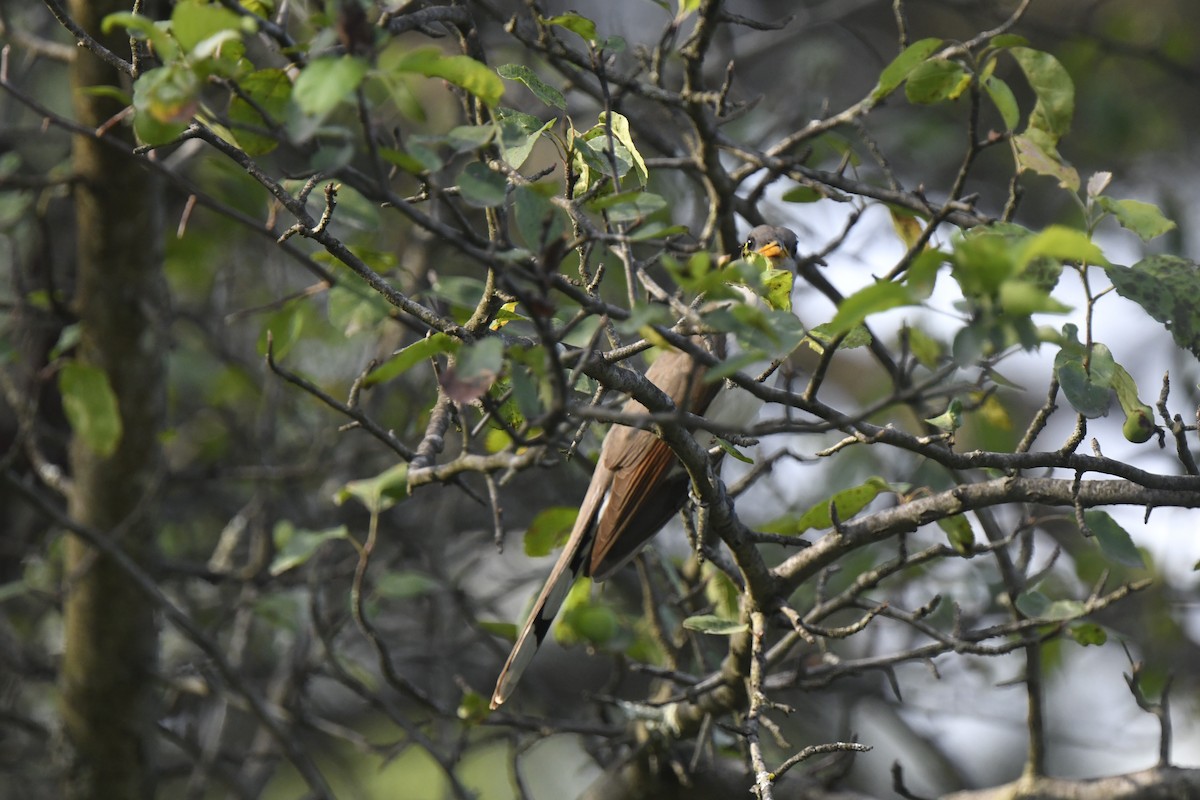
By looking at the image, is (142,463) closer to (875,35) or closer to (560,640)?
(560,640)

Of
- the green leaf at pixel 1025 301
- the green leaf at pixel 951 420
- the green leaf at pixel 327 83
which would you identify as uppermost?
the green leaf at pixel 1025 301

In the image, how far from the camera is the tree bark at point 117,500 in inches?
126

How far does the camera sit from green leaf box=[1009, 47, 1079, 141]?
2193 millimetres

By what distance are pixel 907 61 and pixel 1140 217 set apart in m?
0.51

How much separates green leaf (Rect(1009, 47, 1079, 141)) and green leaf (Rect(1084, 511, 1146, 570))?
0.75m

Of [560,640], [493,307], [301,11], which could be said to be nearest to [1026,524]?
[560,640]

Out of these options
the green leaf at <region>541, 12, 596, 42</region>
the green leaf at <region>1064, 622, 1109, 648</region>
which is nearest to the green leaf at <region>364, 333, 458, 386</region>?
the green leaf at <region>541, 12, 596, 42</region>

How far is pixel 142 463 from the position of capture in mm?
3330

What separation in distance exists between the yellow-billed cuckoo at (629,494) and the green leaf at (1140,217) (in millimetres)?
1104

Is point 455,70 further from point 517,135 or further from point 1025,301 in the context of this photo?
point 1025,301

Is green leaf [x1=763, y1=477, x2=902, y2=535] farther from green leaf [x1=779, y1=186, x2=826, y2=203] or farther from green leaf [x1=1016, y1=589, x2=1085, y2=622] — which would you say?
green leaf [x1=779, y1=186, x2=826, y2=203]

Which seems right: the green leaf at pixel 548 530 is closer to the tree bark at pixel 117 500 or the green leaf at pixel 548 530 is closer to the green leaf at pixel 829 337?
the green leaf at pixel 829 337

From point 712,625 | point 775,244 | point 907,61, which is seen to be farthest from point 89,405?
Result: point 907,61

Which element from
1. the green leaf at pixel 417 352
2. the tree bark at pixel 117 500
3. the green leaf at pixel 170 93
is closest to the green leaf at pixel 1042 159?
the green leaf at pixel 417 352
